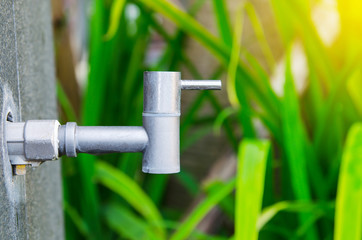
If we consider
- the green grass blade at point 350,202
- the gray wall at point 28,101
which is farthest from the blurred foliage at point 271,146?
the gray wall at point 28,101

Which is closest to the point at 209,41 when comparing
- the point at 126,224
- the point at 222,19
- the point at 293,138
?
the point at 222,19

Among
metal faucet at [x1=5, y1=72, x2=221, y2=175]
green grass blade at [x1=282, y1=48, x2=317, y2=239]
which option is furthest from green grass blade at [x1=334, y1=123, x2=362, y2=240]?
metal faucet at [x1=5, y1=72, x2=221, y2=175]

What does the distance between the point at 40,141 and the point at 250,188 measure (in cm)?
33

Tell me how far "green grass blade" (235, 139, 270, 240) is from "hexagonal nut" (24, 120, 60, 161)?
0.97 ft

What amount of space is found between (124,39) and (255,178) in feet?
2.16

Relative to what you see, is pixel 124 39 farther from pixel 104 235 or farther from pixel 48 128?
pixel 48 128

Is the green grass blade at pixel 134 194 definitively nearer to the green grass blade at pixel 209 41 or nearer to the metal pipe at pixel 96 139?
the green grass blade at pixel 209 41

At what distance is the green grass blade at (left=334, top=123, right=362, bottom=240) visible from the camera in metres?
0.55

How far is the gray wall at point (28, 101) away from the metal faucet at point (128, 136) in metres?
0.02

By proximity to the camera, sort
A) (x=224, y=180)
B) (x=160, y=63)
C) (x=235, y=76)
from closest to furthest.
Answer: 1. (x=235, y=76)
2. (x=224, y=180)
3. (x=160, y=63)

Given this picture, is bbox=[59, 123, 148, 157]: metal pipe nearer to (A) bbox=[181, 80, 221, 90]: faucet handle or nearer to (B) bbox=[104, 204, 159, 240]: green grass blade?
(A) bbox=[181, 80, 221, 90]: faucet handle

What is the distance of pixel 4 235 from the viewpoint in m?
0.34

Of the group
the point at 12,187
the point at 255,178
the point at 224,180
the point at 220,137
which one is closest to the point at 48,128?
the point at 12,187

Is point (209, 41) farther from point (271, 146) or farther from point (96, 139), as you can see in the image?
point (96, 139)
